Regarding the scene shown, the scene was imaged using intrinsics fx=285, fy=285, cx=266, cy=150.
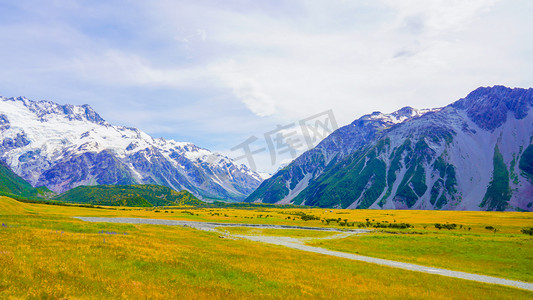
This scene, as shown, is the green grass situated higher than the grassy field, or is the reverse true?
the grassy field

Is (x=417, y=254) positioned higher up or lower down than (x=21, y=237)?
lower down

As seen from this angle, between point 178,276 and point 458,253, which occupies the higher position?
point 178,276

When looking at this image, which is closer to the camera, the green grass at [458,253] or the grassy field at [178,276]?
the grassy field at [178,276]

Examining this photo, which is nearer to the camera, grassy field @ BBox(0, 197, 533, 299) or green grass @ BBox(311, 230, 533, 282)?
grassy field @ BBox(0, 197, 533, 299)

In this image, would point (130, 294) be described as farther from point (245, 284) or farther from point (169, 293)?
point (245, 284)

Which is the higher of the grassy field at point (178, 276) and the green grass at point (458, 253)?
the grassy field at point (178, 276)

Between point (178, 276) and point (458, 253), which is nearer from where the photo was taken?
point (178, 276)

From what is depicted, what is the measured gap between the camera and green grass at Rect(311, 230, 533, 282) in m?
38.1

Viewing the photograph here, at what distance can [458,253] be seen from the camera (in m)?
48.1

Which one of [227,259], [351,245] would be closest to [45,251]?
[227,259]

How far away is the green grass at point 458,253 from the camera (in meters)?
38.1

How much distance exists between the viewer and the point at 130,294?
58.0ft

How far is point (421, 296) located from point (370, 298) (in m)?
4.94

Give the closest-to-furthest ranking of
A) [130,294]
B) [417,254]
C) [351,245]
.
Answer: [130,294] → [417,254] → [351,245]
